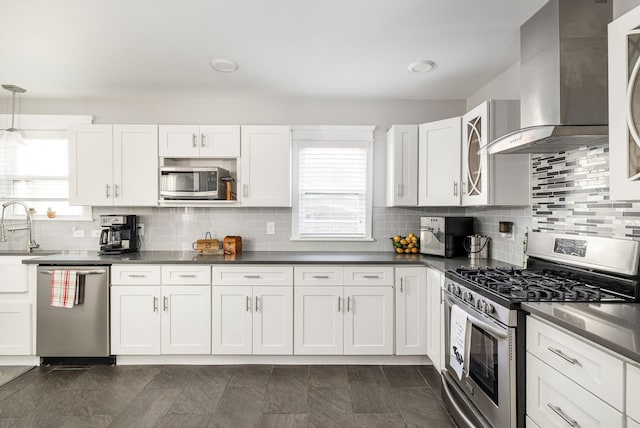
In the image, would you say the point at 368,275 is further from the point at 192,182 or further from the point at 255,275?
the point at 192,182

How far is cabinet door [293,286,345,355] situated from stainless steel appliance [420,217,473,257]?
1.02 meters

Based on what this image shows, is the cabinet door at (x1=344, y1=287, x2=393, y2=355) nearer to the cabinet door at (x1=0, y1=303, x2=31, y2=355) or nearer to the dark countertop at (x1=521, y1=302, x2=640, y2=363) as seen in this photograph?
the dark countertop at (x1=521, y1=302, x2=640, y2=363)

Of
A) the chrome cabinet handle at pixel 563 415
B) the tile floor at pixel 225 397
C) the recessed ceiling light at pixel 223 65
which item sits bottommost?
the tile floor at pixel 225 397

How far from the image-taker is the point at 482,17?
2.29 metres

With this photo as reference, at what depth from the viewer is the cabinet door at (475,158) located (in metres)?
2.81

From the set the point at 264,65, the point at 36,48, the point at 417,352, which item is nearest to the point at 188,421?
the point at 417,352

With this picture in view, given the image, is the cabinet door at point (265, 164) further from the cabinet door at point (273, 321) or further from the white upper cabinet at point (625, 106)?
the white upper cabinet at point (625, 106)

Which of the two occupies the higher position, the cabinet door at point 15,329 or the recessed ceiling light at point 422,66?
the recessed ceiling light at point 422,66

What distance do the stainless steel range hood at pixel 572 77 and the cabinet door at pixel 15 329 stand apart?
420 cm

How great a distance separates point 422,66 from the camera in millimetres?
3051

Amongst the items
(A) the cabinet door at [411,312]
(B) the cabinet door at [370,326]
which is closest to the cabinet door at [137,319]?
(B) the cabinet door at [370,326]

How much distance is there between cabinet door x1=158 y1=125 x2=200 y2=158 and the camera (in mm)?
3654

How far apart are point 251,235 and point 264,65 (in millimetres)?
1763

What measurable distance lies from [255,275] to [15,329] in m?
2.23
